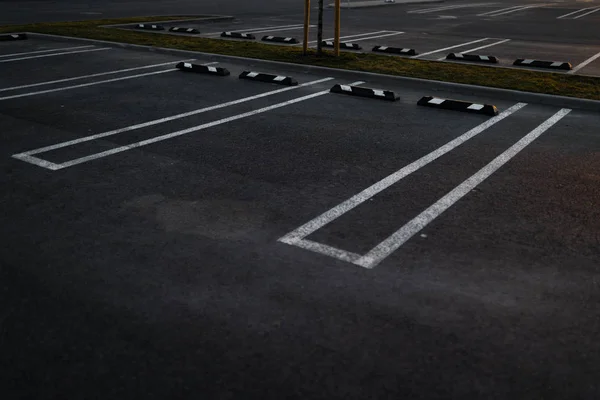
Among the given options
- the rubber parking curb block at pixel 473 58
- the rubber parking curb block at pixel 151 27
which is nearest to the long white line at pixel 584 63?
the rubber parking curb block at pixel 473 58

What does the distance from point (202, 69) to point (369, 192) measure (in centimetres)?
650

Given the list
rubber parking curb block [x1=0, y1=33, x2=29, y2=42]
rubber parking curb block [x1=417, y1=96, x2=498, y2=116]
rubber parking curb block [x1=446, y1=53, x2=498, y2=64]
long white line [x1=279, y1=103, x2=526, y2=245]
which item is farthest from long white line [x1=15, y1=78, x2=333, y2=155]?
rubber parking curb block [x1=0, y1=33, x2=29, y2=42]

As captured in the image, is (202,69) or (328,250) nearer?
(328,250)

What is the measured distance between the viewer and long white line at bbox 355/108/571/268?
459 centimetres

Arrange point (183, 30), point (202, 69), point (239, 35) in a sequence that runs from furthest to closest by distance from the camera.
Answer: point (183, 30)
point (239, 35)
point (202, 69)

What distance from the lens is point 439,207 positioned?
5.49 meters

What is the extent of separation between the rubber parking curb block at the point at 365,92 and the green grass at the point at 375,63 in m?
1.39

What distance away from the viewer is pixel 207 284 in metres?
4.12

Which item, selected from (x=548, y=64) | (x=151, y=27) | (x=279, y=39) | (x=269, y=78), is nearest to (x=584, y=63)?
(x=548, y=64)

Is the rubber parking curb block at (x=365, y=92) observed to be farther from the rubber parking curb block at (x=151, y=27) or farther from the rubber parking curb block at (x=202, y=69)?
the rubber parking curb block at (x=151, y=27)

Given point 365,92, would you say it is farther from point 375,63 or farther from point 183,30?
point 183,30

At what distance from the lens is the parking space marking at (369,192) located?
15.9 ft

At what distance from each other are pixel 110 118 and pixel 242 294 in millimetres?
5033

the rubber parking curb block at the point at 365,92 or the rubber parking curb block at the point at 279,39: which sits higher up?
the rubber parking curb block at the point at 279,39
